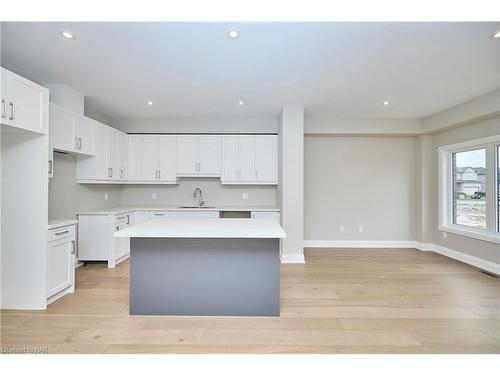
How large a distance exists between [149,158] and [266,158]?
2314mm

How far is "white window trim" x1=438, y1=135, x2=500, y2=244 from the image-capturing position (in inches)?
153

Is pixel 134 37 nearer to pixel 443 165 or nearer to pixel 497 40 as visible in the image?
pixel 497 40

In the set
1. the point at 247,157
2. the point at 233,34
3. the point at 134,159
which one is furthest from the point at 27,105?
the point at 247,157

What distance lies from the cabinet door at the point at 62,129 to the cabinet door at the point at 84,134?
0.23ft

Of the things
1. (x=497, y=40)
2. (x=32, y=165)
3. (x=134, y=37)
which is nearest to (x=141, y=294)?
(x=32, y=165)

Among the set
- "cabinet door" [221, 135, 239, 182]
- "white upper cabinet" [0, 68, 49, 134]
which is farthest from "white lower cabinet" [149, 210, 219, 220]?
"white upper cabinet" [0, 68, 49, 134]

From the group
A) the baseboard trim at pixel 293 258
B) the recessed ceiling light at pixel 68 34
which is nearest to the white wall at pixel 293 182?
the baseboard trim at pixel 293 258

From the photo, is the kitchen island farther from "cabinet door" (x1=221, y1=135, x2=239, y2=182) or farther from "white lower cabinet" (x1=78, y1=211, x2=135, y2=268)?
"cabinet door" (x1=221, y1=135, x2=239, y2=182)

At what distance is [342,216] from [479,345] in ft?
11.1

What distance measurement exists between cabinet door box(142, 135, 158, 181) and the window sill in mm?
5672

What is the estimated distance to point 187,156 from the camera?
16.3 feet

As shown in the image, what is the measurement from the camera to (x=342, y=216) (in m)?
5.34

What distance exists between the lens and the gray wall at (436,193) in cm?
385

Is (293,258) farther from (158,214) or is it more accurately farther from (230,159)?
(158,214)
